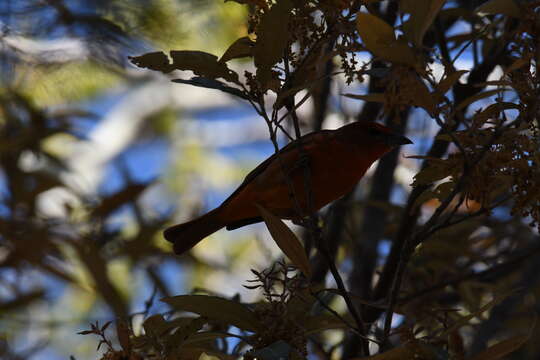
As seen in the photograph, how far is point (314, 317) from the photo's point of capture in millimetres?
2350

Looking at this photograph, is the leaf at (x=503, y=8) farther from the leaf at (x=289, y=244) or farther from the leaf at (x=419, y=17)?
the leaf at (x=289, y=244)

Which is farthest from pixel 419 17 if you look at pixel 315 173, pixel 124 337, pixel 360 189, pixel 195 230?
pixel 360 189

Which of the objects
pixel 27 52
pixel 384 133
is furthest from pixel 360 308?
pixel 27 52

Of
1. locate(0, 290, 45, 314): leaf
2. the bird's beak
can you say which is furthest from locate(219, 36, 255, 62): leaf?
locate(0, 290, 45, 314): leaf

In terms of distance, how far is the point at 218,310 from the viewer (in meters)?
2.10

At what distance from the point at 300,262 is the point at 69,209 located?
2898 mm

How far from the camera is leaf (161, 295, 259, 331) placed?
6.81ft

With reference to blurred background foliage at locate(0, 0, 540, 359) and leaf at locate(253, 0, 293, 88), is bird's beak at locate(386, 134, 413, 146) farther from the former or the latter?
leaf at locate(253, 0, 293, 88)

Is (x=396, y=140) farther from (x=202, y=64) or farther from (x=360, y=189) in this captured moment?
(x=360, y=189)

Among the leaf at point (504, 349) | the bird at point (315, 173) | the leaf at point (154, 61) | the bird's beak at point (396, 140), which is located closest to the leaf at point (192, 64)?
the leaf at point (154, 61)

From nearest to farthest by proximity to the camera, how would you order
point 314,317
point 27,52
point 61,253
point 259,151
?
point 314,317 < point 27,52 < point 61,253 < point 259,151

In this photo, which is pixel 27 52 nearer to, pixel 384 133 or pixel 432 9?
pixel 384 133

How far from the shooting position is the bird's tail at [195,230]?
13.1 ft

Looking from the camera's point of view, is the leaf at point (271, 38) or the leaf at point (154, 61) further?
the leaf at point (154, 61)
